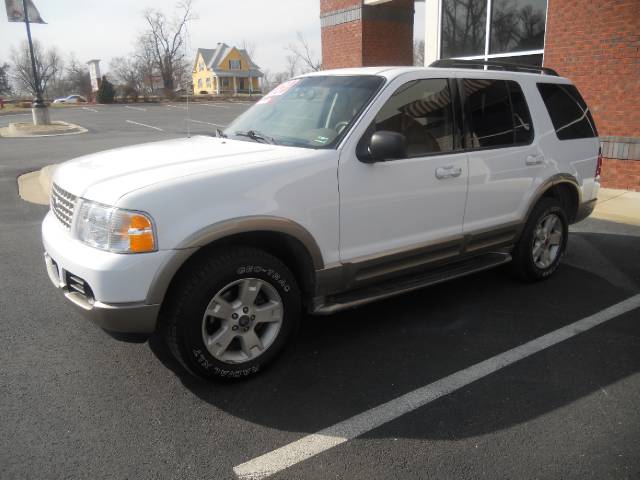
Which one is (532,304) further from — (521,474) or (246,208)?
(246,208)

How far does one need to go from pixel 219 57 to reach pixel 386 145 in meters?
91.1

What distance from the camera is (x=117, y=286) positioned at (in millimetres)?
2777

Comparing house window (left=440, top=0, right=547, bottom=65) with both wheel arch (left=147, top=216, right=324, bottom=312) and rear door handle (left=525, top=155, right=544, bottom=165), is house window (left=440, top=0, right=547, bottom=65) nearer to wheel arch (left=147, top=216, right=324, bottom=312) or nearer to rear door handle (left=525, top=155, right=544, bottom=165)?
rear door handle (left=525, top=155, right=544, bottom=165)

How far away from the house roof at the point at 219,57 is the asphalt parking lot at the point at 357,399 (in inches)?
3448

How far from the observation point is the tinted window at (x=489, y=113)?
13.8ft

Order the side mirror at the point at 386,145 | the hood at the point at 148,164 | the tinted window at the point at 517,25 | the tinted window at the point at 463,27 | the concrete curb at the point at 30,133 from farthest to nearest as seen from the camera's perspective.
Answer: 1. the concrete curb at the point at 30,133
2. the tinted window at the point at 463,27
3. the tinted window at the point at 517,25
4. the side mirror at the point at 386,145
5. the hood at the point at 148,164

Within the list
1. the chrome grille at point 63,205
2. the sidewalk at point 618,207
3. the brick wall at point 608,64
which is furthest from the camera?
the brick wall at point 608,64

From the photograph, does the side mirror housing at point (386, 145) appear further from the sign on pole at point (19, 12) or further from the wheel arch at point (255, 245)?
the sign on pole at point (19, 12)

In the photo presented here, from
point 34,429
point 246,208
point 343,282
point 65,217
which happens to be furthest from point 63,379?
point 343,282

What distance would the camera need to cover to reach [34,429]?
2.83 metres

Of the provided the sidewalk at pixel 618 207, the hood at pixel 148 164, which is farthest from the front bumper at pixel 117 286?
the sidewalk at pixel 618 207

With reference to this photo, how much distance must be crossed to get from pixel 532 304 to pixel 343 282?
1.95 m

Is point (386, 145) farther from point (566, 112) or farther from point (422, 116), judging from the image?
point (566, 112)

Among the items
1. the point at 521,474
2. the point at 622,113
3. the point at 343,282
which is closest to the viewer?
the point at 521,474
